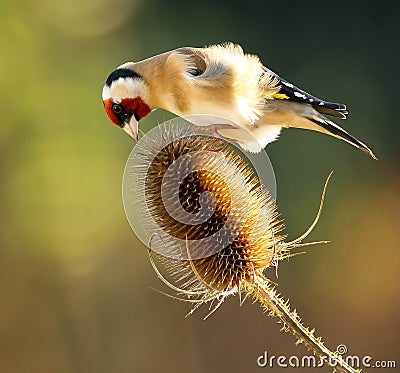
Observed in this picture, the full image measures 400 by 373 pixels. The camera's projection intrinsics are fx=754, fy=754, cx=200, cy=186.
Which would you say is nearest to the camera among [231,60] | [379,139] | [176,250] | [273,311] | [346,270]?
[273,311]

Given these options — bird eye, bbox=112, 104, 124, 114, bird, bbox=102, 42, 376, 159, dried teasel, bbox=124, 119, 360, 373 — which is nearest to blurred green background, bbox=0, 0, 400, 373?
bird, bbox=102, 42, 376, 159

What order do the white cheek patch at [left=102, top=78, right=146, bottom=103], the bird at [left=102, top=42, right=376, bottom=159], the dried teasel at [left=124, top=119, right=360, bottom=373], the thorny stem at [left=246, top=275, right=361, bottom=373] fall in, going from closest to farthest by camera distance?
the thorny stem at [left=246, top=275, right=361, bottom=373], the dried teasel at [left=124, top=119, right=360, bottom=373], the bird at [left=102, top=42, right=376, bottom=159], the white cheek patch at [left=102, top=78, right=146, bottom=103]

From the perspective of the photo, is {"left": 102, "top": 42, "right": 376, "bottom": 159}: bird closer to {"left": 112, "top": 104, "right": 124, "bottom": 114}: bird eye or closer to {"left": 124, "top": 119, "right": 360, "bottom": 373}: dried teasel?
{"left": 112, "top": 104, "right": 124, "bottom": 114}: bird eye

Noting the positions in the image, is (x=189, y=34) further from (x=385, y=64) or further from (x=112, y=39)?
(x=385, y=64)

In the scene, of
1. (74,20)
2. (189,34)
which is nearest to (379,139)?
(189,34)

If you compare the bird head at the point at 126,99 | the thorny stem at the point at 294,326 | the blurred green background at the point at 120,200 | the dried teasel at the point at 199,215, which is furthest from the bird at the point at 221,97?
the blurred green background at the point at 120,200

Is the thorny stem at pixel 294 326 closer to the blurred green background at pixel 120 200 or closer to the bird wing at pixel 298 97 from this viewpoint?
the bird wing at pixel 298 97

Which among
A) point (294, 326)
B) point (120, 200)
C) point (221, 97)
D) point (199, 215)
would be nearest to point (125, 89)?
point (221, 97)

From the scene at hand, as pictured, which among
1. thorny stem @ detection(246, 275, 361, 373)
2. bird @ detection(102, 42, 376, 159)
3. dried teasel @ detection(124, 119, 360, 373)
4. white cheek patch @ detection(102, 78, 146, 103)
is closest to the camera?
thorny stem @ detection(246, 275, 361, 373)
